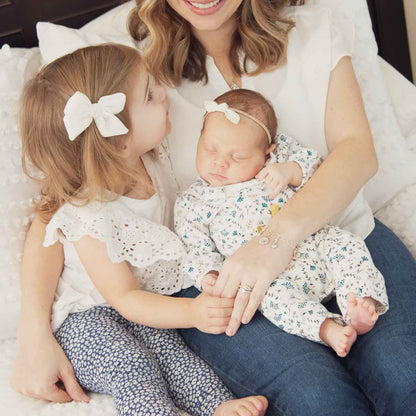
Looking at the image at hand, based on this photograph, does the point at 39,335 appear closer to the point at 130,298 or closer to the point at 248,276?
the point at 130,298

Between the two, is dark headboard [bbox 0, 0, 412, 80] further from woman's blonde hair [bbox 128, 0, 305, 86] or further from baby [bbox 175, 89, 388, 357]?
baby [bbox 175, 89, 388, 357]

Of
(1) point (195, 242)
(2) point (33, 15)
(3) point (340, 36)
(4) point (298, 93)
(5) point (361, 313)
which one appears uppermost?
(2) point (33, 15)

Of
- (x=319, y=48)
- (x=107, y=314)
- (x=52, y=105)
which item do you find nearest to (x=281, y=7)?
(x=319, y=48)

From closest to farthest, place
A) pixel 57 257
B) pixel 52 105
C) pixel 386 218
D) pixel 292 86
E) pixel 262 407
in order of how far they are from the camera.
Result: pixel 262 407, pixel 52 105, pixel 57 257, pixel 292 86, pixel 386 218

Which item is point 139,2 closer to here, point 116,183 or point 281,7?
point 281,7

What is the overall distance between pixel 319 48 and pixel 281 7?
8.3 inches

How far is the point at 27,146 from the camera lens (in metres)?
1.63

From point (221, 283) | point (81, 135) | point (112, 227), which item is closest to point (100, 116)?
point (81, 135)

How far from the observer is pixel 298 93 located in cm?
184

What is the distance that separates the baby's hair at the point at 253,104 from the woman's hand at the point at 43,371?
2.66 ft

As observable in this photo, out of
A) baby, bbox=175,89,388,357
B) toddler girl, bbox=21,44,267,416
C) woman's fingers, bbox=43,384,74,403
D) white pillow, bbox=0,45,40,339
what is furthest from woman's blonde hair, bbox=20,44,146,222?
woman's fingers, bbox=43,384,74,403

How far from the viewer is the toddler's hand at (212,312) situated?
1520mm

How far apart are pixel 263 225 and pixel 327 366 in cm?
42

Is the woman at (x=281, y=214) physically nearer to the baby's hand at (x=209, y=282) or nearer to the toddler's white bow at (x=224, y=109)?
the baby's hand at (x=209, y=282)
